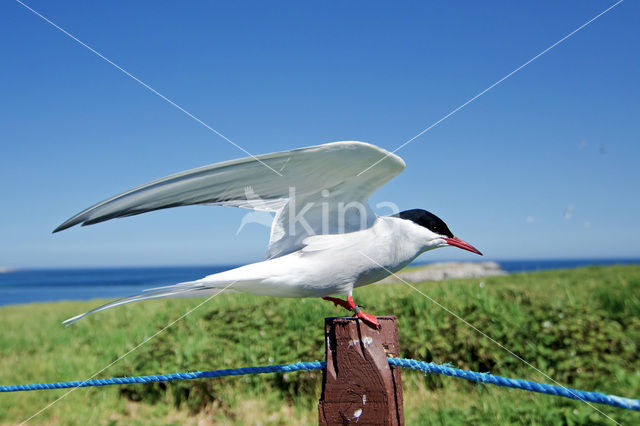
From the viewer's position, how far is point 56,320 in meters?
7.46

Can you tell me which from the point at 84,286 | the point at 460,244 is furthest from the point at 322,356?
the point at 84,286

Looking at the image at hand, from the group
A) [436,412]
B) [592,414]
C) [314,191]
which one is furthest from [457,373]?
[436,412]

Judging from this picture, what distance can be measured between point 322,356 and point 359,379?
109 inches

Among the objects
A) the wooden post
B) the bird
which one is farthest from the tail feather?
the wooden post

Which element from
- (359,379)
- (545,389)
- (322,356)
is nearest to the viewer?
(545,389)

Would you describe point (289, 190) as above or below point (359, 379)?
above

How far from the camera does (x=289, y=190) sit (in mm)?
2150

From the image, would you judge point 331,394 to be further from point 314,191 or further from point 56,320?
point 56,320

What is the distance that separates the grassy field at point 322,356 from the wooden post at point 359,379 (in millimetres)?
1894

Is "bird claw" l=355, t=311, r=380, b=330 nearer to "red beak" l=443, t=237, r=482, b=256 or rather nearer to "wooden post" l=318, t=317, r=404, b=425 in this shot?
"wooden post" l=318, t=317, r=404, b=425

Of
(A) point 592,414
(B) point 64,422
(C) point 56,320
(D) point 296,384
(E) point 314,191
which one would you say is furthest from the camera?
(C) point 56,320

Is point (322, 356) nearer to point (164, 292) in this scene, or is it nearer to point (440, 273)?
point (164, 292)

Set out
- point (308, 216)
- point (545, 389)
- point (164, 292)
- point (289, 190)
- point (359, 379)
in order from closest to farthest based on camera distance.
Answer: point (545, 389) → point (359, 379) → point (164, 292) → point (289, 190) → point (308, 216)

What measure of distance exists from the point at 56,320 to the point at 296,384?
503 cm
